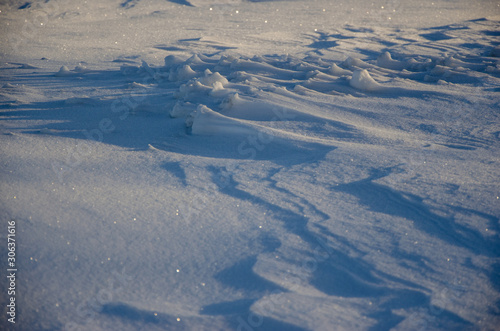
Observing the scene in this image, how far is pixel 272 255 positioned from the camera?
4.21 ft

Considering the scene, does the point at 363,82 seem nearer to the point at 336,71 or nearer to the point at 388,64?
the point at 336,71

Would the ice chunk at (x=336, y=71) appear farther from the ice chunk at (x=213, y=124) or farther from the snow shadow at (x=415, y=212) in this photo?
the snow shadow at (x=415, y=212)

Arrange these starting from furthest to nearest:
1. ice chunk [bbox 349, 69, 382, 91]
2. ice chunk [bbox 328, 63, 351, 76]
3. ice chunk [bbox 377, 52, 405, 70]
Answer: ice chunk [bbox 377, 52, 405, 70]
ice chunk [bbox 328, 63, 351, 76]
ice chunk [bbox 349, 69, 382, 91]

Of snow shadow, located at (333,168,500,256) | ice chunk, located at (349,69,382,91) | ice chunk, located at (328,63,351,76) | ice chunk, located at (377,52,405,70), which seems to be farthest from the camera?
ice chunk, located at (377,52,405,70)

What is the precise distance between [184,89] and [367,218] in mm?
1978

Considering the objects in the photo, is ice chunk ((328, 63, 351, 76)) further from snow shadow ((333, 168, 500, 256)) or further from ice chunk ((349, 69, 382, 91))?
snow shadow ((333, 168, 500, 256))

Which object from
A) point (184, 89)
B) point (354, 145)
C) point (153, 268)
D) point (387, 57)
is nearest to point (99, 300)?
point (153, 268)

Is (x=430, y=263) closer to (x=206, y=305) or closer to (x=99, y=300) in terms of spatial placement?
(x=206, y=305)

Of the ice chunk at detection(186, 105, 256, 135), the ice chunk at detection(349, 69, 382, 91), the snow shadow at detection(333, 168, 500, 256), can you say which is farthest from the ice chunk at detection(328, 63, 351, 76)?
the snow shadow at detection(333, 168, 500, 256)

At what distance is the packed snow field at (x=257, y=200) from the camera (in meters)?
1.10

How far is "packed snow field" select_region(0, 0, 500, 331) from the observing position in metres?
1.10

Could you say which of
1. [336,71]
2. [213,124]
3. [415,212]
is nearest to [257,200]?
[415,212]

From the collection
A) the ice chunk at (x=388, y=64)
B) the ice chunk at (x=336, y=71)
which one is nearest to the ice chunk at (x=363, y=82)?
the ice chunk at (x=336, y=71)

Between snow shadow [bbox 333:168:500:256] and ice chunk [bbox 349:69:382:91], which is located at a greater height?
ice chunk [bbox 349:69:382:91]
